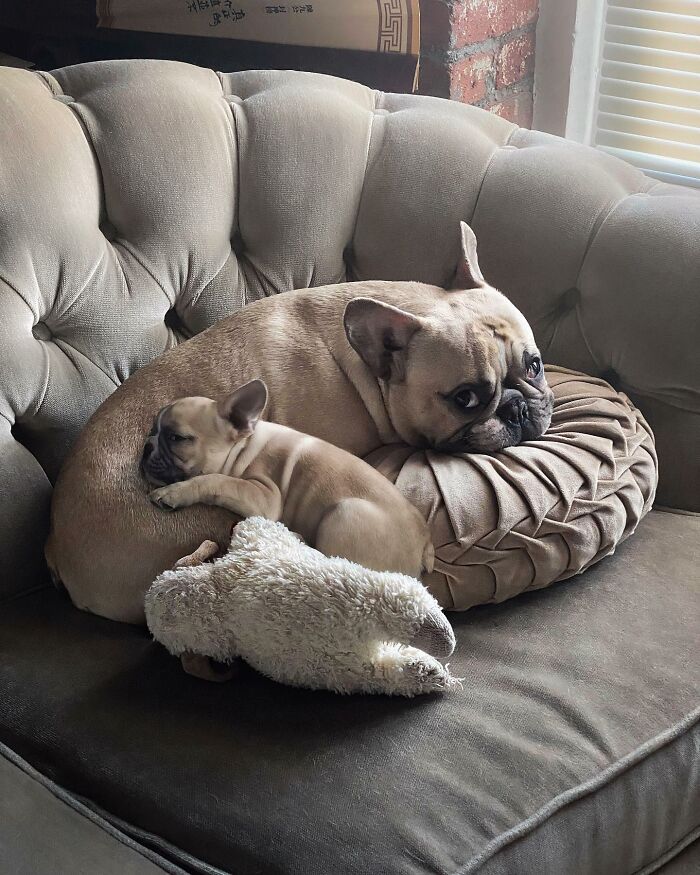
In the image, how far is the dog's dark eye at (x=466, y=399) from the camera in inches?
50.5

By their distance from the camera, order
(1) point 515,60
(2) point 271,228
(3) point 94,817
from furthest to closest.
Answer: (1) point 515,60
(2) point 271,228
(3) point 94,817

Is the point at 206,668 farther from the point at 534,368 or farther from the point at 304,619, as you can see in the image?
the point at 534,368

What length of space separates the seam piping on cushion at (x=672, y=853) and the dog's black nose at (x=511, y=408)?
1.80 ft

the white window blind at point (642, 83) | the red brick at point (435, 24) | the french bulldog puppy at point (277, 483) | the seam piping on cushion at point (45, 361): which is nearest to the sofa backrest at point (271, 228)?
the seam piping on cushion at point (45, 361)

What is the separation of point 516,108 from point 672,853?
1.62 m

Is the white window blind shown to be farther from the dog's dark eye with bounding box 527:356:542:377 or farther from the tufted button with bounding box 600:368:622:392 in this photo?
the dog's dark eye with bounding box 527:356:542:377

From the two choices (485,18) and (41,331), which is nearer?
(41,331)

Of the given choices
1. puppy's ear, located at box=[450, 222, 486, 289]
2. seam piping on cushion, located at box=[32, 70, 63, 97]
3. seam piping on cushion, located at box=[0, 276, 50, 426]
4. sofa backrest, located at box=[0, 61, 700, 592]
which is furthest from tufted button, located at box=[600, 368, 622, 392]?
seam piping on cushion, located at box=[32, 70, 63, 97]

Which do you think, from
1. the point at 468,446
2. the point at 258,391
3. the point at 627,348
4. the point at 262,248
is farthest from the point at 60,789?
the point at 627,348

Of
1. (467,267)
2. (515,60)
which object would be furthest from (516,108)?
(467,267)

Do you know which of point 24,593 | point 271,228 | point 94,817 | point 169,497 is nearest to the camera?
point 94,817

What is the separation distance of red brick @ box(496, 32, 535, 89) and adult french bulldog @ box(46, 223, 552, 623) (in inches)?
34.0

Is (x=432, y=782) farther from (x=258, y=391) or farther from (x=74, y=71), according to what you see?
(x=74, y=71)

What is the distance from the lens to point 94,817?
923mm
